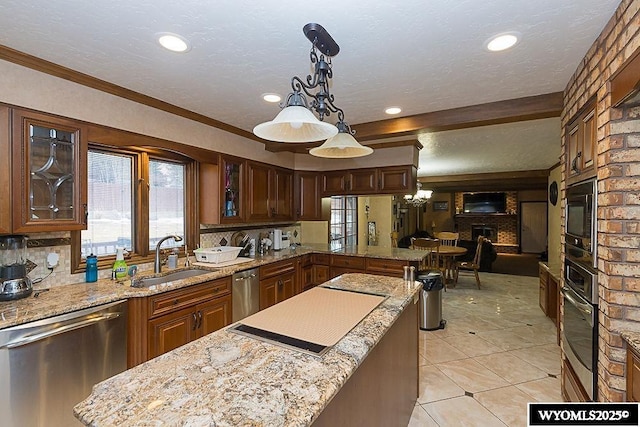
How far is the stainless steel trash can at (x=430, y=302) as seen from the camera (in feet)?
12.4

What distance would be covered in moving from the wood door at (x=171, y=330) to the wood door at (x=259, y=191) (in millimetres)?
1475

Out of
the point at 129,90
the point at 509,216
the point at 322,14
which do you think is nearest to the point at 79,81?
the point at 129,90

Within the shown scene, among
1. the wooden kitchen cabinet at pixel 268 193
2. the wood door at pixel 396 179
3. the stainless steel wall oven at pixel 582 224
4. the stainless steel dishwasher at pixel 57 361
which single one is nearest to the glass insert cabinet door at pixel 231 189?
the wooden kitchen cabinet at pixel 268 193

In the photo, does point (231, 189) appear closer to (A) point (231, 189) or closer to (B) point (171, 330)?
(A) point (231, 189)

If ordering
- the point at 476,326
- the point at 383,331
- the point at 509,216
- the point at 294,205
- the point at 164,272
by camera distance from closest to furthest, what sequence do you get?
the point at 383,331
the point at 164,272
the point at 476,326
the point at 294,205
the point at 509,216

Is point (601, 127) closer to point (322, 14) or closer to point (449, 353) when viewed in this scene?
point (322, 14)

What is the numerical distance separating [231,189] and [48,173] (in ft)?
5.58

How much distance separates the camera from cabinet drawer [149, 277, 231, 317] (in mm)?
2213

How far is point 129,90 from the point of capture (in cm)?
245

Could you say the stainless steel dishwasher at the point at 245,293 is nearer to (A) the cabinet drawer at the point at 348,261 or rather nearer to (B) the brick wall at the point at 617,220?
(A) the cabinet drawer at the point at 348,261

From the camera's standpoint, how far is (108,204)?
265 cm

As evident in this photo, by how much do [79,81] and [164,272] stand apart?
5.36 feet

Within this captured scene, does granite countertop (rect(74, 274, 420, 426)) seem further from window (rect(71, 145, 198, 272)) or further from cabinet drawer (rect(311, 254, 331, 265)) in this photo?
cabinet drawer (rect(311, 254, 331, 265))

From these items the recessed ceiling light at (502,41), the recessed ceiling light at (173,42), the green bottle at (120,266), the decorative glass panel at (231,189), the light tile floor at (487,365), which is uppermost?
the recessed ceiling light at (173,42)
